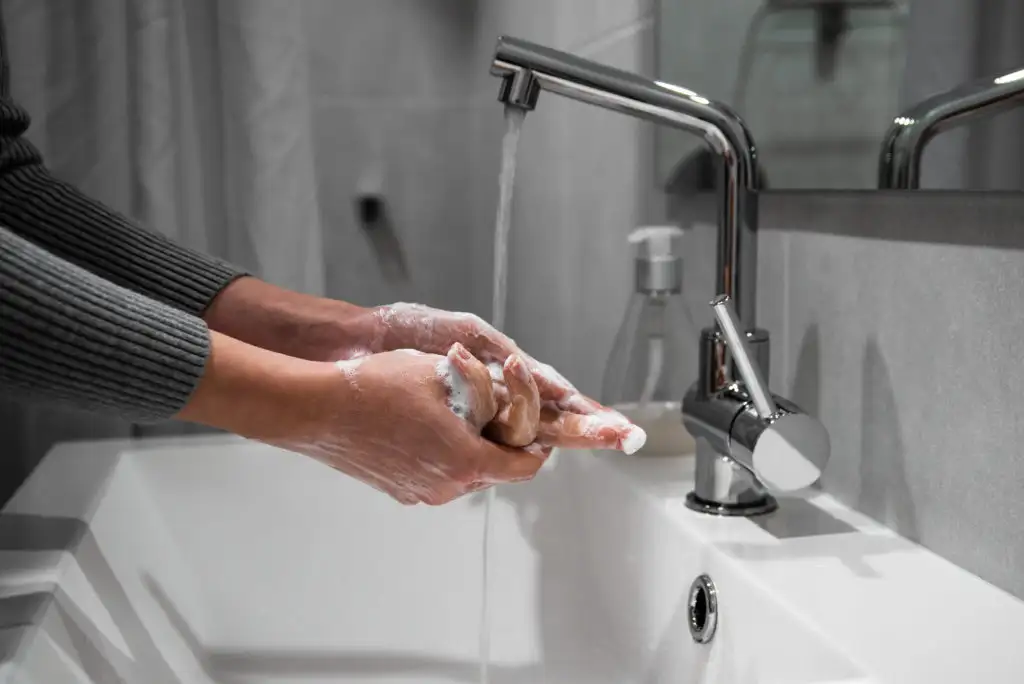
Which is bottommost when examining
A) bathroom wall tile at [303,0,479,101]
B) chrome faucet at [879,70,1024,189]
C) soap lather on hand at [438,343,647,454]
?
soap lather on hand at [438,343,647,454]

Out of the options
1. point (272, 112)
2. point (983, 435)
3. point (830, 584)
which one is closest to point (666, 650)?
point (830, 584)

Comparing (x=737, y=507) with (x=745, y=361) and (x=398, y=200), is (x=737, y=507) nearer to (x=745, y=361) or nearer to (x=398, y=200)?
(x=745, y=361)

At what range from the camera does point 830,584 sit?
22.1 inches

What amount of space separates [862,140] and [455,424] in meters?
0.37

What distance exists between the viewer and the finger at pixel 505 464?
53 cm

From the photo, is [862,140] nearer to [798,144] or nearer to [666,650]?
[798,144]

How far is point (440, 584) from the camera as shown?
2.71 feet

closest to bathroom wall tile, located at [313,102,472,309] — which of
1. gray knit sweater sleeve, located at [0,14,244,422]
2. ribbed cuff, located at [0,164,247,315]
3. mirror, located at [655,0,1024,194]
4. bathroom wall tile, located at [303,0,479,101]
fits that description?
bathroom wall tile, located at [303,0,479,101]

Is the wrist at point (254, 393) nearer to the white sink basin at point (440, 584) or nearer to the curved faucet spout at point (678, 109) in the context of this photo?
the white sink basin at point (440, 584)

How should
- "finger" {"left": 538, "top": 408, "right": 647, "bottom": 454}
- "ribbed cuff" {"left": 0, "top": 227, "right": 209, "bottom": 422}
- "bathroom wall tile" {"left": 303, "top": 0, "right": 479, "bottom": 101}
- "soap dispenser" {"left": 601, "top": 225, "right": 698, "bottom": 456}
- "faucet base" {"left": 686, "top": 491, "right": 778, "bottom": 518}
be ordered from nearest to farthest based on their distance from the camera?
"ribbed cuff" {"left": 0, "top": 227, "right": 209, "bottom": 422} < "finger" {"left": 538, "top": 408, "right": 647, "bottom": 454} < "faucet base" {"left": 686, "top": 491, "right": 778, "bottom": 518} < "soap dispenser" {"left": 601, "top": 225, "right": 698, "bottom": 456} < "bathroom wall tile" {"left": 303, "top": 0, "right": 479, "bottom": 101}

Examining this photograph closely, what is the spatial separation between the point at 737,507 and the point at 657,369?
0.20m

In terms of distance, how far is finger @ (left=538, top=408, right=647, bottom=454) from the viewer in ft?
A: 1.88

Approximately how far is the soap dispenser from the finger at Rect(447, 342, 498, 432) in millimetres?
308

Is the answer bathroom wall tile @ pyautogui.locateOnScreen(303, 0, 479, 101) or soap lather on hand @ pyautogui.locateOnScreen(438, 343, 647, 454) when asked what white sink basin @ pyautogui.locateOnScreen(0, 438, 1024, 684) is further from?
bathroom wall tile @ pyautogui.locateOnScreen(303, 0, 479, 101)
